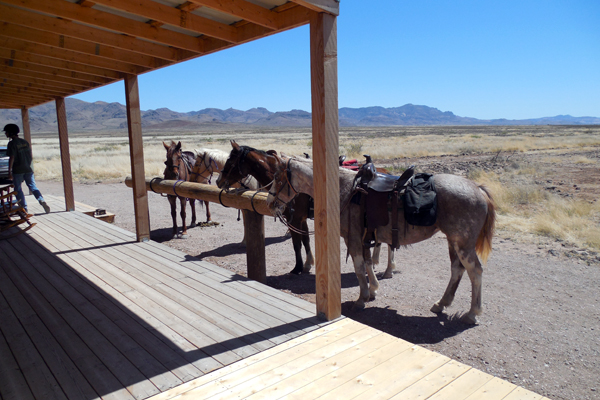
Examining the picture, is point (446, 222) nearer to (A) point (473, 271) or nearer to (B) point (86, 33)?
(A) point (473, 271)

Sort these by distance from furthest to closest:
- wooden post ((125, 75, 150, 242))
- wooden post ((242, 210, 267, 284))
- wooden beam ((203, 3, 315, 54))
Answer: wooden post ((125, 75, 150, 242)) < wooden post ((242, 210, 267, 284)) < wooden beam ((203, 3, 315, 54))

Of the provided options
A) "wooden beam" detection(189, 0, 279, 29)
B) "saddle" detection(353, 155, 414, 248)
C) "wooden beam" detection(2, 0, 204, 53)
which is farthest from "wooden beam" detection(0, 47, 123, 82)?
"saddle" detection(353, 155, 414, 248)

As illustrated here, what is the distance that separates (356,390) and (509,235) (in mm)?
6882

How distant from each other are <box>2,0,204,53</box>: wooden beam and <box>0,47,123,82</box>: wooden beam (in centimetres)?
131

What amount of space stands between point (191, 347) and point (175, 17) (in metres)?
2.93

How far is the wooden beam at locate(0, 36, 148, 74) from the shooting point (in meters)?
4.42

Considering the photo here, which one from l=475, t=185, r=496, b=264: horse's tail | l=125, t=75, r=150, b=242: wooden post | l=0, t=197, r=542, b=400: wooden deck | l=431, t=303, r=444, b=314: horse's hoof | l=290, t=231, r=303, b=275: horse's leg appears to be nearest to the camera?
l=0, t=197, r=542, b=400: wooden deck

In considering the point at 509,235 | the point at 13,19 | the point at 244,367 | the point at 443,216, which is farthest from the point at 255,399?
the point at 509,235

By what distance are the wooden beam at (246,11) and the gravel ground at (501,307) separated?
10.9ft

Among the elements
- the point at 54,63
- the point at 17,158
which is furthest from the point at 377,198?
the point at 17,158

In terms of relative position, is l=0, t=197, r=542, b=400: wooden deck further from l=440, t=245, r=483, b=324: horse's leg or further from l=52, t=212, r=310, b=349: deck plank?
l=440, t=245, r=483, b=324: horse's leg

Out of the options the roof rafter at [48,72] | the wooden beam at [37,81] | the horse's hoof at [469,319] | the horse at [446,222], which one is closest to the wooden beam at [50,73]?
the roof rafter at [48,72]

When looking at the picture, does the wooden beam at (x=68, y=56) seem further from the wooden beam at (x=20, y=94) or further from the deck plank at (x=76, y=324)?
the wooden beam at (x=20, y=94)

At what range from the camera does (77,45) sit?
14.9 feet
